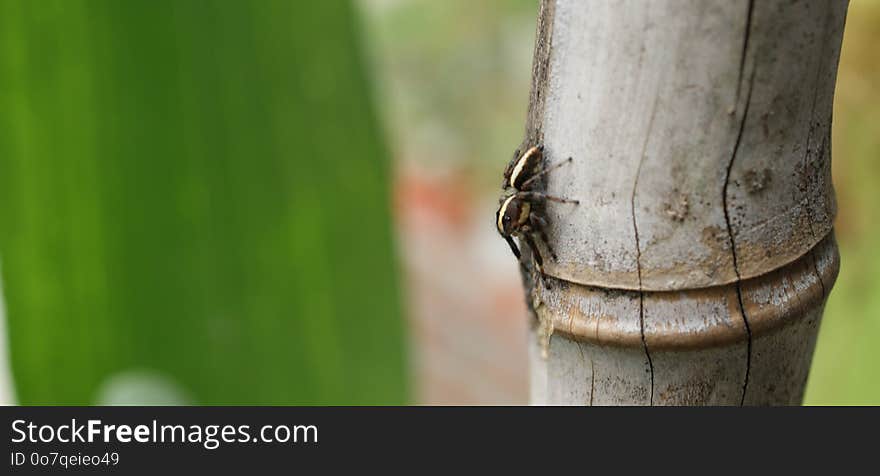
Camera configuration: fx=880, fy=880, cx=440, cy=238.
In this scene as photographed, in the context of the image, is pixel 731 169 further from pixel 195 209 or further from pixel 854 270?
pixel 854 270

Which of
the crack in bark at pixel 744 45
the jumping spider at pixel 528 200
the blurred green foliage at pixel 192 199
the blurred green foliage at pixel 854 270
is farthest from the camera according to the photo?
the blurred green foliage at pixel 854 270

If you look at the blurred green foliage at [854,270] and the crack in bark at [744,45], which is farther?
the blurred green foliage at [854,270]

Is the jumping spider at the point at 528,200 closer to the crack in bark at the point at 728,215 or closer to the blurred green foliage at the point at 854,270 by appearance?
the crack in bark at the point at 728,215

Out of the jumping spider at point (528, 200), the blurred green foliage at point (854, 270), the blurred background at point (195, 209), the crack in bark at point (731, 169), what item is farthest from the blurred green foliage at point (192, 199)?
the blurred green foliage at point (854, 270)

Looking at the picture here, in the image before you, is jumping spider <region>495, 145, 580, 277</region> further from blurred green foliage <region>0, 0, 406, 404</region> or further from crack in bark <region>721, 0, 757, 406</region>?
blurred green foliage <region>0, 0, 406, 404</region>

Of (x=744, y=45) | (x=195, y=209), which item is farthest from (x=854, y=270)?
(x=744, y=45)
